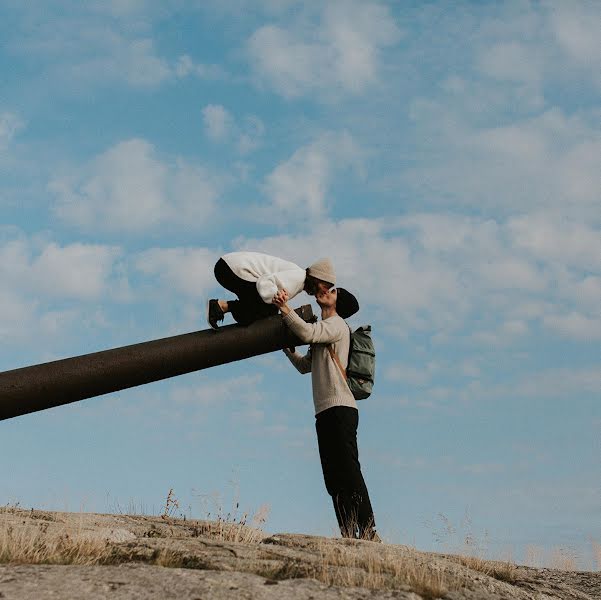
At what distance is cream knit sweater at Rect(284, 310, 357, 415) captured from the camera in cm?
755

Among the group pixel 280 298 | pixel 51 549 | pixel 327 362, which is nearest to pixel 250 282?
pixel 280 298

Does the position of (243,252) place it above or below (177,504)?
above

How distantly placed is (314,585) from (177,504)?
3.68 metres

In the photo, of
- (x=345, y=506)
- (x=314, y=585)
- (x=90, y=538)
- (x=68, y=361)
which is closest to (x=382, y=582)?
(x=314, y=585)

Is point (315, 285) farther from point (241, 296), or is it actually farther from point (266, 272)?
point (241, 296)

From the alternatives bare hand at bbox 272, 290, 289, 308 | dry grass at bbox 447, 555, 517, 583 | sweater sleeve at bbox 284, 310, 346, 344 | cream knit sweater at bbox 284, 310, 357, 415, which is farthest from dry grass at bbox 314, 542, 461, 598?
bare hand at bbox 272, 290, 289, 308

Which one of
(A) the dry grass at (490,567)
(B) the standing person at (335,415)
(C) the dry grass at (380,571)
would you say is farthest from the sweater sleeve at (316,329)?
(A) the dry grass at (490,567)

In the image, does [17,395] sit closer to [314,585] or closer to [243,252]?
[243,252]

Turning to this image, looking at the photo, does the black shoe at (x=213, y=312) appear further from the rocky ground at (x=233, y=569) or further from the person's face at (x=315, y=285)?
the rocky ground at (x=233, y=569)

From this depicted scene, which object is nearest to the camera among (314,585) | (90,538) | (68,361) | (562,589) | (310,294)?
(314,585)

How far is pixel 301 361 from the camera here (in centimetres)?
811

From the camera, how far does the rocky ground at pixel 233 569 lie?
424cm

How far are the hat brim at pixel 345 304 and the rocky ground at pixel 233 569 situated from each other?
2.28 metres

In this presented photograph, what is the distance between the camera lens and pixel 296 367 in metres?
8.16
